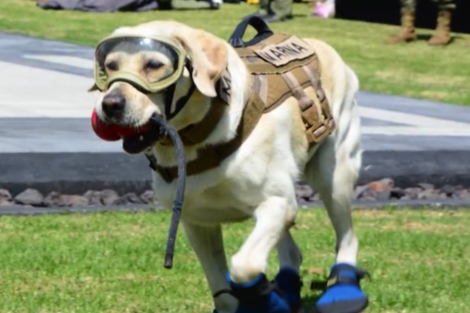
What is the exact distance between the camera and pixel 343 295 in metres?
5.54

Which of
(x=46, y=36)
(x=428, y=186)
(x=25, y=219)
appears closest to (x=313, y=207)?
(x=428, y=186)

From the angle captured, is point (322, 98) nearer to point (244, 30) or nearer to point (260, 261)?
point (244, 30)

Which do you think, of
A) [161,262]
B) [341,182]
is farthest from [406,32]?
[341,182]

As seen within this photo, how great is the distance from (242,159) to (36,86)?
27.7 feet

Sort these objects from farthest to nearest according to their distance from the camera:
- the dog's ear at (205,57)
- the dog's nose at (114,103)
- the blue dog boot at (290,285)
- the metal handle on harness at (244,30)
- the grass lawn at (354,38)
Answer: the grass lawn at (354,38)
the metal handle on harness at (244,30)
the blue dog boot at (290,285)
the dog's ear at (205,57)
the dog's nose at (114,103)

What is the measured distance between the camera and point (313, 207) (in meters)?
8.33

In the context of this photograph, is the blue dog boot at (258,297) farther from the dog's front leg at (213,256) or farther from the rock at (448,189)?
the rock at (448,189)

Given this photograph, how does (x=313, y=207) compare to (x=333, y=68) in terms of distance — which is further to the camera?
(x=313, y=207)

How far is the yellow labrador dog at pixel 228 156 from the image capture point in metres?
4.63

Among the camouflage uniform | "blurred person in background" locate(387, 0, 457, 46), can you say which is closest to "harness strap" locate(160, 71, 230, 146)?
the camouflage uniform

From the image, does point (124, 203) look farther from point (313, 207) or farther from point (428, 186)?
point (428, 186)

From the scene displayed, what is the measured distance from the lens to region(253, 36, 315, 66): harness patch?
18.4 ft

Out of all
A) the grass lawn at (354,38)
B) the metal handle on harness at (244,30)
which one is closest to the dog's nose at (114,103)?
the metal handle on harness at (244,30)

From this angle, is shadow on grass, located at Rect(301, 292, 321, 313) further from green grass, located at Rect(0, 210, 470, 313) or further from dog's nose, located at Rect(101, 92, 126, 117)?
dog's nose, located at Rect(101, 92, 126, 117)
